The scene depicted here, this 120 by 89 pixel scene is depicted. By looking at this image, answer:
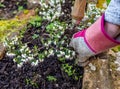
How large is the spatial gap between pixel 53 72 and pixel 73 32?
42 centimetres

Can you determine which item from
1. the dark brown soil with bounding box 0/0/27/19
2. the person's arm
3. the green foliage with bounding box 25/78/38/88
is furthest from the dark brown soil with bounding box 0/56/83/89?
the dark brown soil with bounding box 0/0/27/19

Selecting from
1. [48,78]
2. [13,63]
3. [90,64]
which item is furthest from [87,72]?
[13,63]

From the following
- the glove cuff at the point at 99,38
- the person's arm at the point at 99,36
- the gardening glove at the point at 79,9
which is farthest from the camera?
the gardening glove at the point at 79,9

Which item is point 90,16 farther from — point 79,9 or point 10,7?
point 10,7

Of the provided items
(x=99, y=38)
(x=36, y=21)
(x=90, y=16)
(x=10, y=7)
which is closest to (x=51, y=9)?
(x=36, y=21)

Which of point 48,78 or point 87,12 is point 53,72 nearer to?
point 48,78

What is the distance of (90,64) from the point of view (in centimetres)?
247

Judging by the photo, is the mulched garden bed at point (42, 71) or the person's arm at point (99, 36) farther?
the mulched garden bed at point (42, 71)

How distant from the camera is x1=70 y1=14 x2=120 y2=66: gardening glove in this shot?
2.24m

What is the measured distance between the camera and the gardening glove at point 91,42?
88.2 inches

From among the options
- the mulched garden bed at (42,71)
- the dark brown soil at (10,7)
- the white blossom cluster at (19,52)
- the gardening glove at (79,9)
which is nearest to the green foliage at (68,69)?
the mulched garden bed at (42,71)

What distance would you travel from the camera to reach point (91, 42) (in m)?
2.38

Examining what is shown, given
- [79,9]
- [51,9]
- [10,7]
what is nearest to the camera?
[79,9]

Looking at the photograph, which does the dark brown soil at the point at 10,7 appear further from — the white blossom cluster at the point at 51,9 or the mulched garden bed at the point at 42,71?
the mulched garden bed at the point at 42,71
